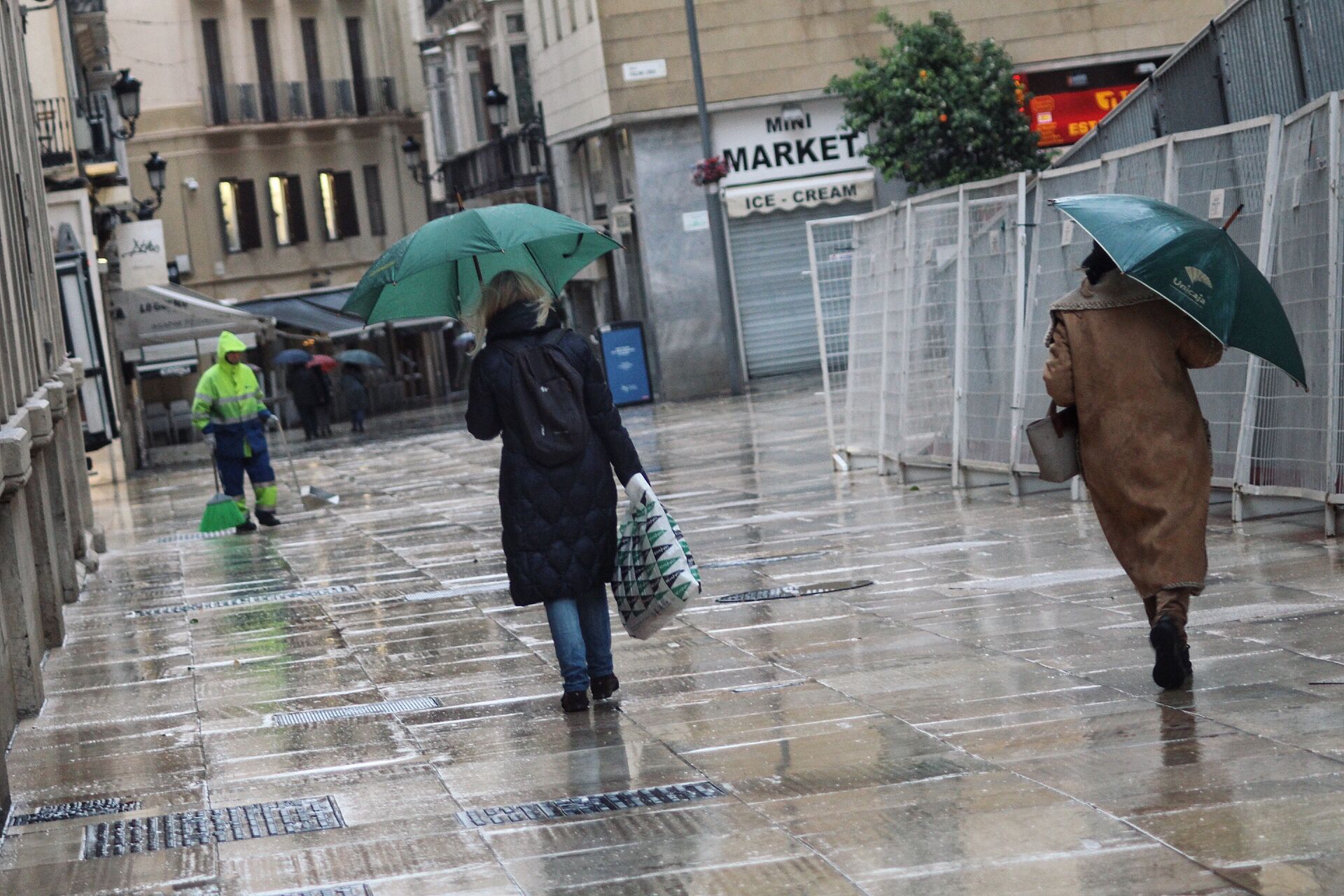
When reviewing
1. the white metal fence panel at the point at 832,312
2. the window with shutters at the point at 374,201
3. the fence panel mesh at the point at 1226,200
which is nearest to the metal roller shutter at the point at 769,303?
the white metal fence panel at the point at 832,312

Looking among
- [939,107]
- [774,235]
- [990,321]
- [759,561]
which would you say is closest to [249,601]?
[759,561]

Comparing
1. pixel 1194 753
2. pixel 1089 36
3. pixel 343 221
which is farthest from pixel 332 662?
pixel 343 221

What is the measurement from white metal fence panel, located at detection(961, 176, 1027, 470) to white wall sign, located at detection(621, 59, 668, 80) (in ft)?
72.6

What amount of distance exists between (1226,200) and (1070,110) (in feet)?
89.8

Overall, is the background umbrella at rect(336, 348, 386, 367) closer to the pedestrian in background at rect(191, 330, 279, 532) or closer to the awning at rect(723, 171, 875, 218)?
the awning at rect(723, 171, 875, 218)

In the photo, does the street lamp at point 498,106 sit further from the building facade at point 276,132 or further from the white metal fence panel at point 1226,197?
the white metal fence panel at point 1226,197

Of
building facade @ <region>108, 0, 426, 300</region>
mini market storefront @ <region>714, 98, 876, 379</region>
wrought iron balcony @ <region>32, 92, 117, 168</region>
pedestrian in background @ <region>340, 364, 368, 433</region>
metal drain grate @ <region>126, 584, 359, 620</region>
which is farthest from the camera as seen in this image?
building facade @ <region>108, 0, 426, 300</region>

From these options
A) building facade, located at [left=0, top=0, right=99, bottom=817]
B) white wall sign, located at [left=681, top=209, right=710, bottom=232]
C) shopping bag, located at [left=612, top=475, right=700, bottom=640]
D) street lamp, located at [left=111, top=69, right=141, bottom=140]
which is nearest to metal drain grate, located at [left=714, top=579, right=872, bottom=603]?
shopping bag, located at [left=612, top=475, right=700, bottom=640]

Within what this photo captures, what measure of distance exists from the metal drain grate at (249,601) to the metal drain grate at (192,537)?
566 cm

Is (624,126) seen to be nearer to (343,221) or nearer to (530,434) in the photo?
(343,221)

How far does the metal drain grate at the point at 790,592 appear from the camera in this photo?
10742 millimetres

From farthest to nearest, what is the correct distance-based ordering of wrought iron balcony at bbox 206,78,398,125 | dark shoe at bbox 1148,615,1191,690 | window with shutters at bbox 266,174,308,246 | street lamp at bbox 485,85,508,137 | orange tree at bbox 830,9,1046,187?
window with shutters at bbox 266,174,308,246, wrought iron balcony at bbox 206,78,398,125, street lamp at bbox 485,85,508,137, orange tree at bbox 830,9,1046,187, dark shoe at bbox 1148,615,1191,690

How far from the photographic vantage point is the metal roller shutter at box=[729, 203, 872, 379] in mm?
37438

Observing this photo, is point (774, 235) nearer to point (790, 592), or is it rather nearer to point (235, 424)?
point (235, 424)
